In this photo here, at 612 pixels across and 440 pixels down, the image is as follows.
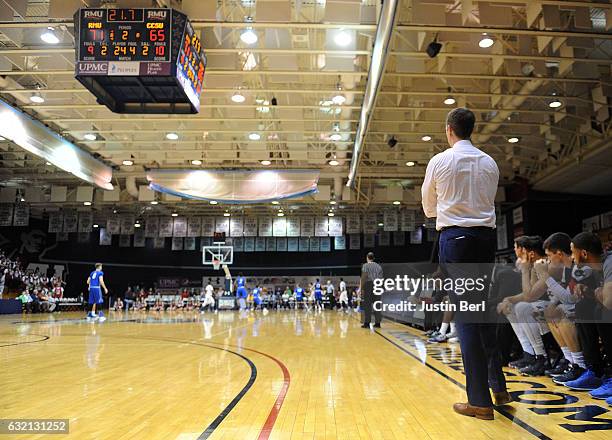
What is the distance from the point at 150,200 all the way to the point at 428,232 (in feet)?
53.7

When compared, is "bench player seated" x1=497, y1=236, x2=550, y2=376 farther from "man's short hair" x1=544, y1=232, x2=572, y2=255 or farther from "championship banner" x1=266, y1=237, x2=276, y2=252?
"championship banner" x1=266, y1=237, x2=276, y2=252

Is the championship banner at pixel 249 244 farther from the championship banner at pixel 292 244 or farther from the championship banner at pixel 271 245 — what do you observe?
the championship banner at pixel 292 244

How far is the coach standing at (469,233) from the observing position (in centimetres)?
269

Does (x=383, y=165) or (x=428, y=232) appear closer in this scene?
(x=383, y=165)

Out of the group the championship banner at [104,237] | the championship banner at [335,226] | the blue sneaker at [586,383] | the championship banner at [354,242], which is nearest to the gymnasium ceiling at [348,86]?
the blue sneaker at [586,383]

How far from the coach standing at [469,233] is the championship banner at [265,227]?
72.6 feet

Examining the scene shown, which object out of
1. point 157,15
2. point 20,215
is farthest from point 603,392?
point 20,215

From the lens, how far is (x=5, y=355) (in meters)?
5.93

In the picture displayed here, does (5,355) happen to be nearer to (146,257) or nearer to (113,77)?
(113,77)

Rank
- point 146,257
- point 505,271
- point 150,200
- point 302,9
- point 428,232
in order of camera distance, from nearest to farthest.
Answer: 1. point 505,271
2. point 302,9
3. point 150,200
4. point 428,232
5. point 146,257

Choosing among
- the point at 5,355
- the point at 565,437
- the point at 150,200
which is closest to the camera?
the point at 565,437

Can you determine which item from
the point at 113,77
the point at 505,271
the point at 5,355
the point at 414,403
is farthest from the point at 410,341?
the point at 113,77

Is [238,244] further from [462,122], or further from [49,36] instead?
[462,122]

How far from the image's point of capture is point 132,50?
729cm
